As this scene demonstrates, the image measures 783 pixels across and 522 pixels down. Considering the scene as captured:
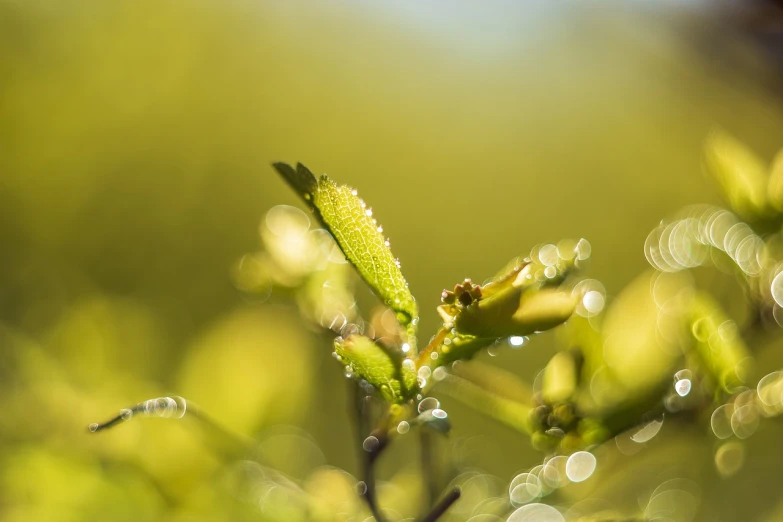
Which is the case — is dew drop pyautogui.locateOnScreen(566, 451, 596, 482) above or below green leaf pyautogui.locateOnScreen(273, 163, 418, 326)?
below

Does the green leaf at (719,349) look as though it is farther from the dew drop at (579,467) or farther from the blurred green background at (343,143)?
the blurred green background at (343,143)

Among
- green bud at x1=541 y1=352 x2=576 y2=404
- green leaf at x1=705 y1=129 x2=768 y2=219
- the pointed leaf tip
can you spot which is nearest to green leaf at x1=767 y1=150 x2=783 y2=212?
green leaf at x1=705 y1=129 x2=768 y2=219

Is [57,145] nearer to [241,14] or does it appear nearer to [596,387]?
[241,14]

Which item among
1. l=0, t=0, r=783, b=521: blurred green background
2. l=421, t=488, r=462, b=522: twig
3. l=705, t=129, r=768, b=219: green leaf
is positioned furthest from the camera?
l=0, t=0, r=783, b=521: blurred green background

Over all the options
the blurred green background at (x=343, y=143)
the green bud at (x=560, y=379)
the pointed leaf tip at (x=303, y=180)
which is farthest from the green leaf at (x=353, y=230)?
the blurred green background at (x=343, y=143)

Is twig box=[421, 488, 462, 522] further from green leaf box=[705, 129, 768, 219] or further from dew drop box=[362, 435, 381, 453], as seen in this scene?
green leaf box=[705, 129, 768, 219]

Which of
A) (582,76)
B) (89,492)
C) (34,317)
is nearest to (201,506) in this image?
(89,492)

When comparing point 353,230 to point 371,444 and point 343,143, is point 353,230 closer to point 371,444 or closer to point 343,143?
point 371,444
